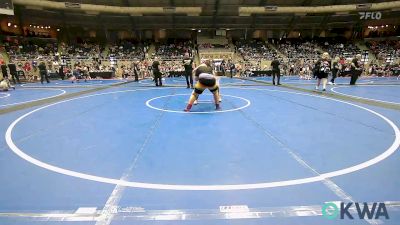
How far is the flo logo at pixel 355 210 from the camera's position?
2773 millimetres

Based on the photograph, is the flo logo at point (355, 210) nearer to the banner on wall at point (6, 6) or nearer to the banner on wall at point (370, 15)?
the banner on wall at point (6, 6)

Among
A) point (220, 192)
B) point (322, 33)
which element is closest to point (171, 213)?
point (220, 192)

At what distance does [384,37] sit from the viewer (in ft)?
145

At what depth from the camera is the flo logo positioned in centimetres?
277

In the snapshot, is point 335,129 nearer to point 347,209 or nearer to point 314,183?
point 314,183

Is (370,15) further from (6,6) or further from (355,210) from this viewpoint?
(6,6)

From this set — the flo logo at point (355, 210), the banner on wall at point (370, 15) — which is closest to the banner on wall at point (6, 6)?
the flo logo at point (355, 210)

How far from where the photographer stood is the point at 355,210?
9.45 feet

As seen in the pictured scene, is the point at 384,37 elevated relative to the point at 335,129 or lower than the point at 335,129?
elevated

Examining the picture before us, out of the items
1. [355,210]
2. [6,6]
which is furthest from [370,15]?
Answer: [6,6]

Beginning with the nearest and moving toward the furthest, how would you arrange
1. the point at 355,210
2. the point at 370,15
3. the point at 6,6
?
the point at 355,210
the point at 6,6
the point at 370,15

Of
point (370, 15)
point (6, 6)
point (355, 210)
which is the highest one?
point (6, 6)

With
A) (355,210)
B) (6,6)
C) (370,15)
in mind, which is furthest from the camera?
(370,15)

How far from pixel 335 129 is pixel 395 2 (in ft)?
128
